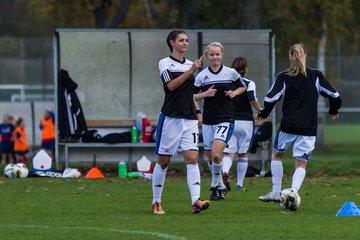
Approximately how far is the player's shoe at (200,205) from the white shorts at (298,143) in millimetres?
1404

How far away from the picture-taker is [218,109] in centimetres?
1473

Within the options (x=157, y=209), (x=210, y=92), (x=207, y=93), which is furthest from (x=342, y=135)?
(x=157, y=209)

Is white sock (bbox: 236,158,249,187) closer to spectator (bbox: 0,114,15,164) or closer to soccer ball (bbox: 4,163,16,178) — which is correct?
soccer ball (bbox: 4,163,16,178)

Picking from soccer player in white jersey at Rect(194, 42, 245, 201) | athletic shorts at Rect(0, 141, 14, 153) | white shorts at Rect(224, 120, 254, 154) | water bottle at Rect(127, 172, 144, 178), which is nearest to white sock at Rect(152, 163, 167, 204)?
soccer player in white jersey at Rect(194, 42, 245, 201)

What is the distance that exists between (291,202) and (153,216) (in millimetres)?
1604

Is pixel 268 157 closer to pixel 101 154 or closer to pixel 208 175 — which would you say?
pixel 208 175

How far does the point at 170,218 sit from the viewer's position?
40.2ft

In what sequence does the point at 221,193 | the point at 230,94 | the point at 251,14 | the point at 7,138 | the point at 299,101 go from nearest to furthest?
the point at 299,101, the point at 230,94, the point at 221,193, the point at 251,14, the point at 7,138

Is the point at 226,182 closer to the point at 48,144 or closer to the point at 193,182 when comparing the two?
the point at 193,182

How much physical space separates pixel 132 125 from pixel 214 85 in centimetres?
778

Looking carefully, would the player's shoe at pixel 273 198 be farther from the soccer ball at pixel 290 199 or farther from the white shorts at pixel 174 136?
the white shorts at pixel 174 136

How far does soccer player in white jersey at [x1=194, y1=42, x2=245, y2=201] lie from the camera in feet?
47.9

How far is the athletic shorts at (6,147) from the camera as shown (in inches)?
1163

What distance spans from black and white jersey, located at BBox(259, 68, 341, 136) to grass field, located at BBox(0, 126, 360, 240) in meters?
1.02
